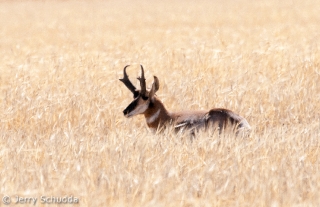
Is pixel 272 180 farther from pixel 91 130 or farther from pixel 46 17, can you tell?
pixel 46 17

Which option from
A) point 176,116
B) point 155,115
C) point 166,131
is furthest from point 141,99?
point 166,131

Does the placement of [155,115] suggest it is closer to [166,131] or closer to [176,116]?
[176,116]

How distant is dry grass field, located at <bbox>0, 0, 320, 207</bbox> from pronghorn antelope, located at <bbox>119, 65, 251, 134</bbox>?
25 centimetres

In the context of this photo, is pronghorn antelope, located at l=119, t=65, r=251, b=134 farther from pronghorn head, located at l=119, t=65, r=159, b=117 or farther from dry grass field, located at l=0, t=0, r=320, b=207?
dry grass field, located at l=0, t=0, r=320, b=207

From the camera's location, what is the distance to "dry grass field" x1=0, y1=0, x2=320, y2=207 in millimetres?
4805

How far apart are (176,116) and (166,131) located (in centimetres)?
108

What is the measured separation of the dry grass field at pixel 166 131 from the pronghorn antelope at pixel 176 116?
0.25 m

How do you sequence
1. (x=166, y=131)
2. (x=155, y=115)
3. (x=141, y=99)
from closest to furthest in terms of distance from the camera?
(x=166, y=131) < (x=141, y=99) < (x=155, y=115)

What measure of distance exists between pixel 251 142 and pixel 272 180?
119 cm

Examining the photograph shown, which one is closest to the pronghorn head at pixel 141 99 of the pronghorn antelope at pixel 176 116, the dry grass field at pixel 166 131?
the pronghorn antelope at pixel 176 116

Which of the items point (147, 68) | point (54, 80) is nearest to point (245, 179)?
point (54, 80)

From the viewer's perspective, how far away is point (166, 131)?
6.70m

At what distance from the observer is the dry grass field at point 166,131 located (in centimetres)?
480

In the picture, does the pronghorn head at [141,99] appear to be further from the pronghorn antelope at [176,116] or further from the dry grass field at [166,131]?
the dry grass field at [166,131]
